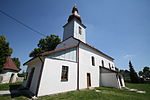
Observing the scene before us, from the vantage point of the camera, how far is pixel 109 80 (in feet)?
40.8

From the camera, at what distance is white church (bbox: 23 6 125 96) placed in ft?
21.8

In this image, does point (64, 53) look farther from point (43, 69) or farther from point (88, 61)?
point (88, 61)

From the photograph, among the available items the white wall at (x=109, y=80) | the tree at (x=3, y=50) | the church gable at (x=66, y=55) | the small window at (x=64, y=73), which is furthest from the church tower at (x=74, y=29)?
the tree at (x=3, y=50)

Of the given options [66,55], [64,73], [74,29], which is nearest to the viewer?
[64,73]

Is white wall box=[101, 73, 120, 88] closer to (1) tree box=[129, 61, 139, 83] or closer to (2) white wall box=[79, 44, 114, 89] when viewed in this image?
(2) white wall box=[79, 44, 114, 89]

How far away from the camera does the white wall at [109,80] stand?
38.8ft

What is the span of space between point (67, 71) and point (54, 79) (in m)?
1.84

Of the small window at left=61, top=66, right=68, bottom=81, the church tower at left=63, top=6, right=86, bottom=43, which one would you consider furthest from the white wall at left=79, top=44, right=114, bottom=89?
the church tower at left=63, top=6, right=86, bottom=43

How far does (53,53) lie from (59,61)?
112 centimetres

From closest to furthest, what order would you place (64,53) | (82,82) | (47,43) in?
1. (64,53)
2. (82,82)
3. (47,43)

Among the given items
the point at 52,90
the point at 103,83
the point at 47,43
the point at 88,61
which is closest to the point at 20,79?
the point at 47,43

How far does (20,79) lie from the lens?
62.0 feet

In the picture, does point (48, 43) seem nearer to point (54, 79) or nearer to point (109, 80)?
point (54, 79)

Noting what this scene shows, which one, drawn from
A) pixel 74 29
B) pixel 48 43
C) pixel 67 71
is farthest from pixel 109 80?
pixel 48 43
